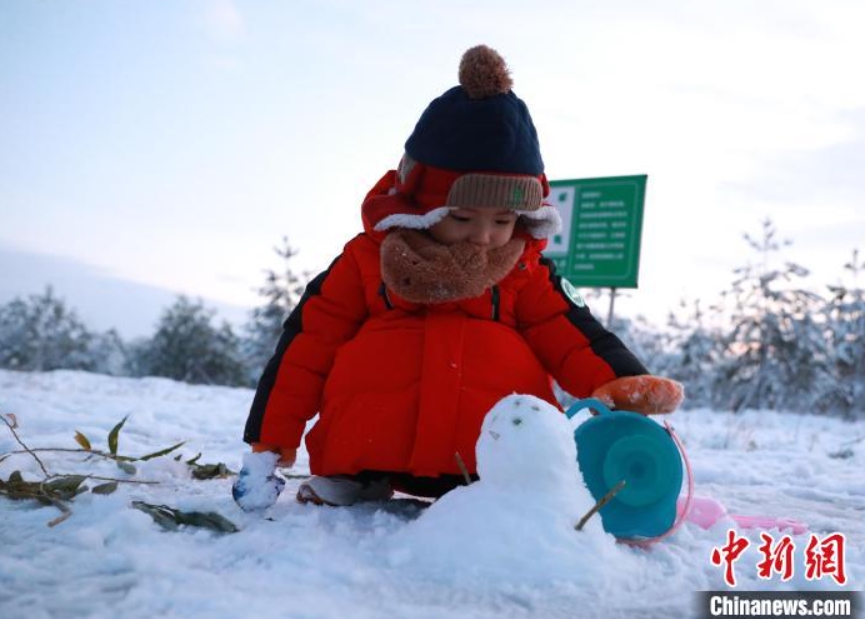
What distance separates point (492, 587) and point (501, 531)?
0.42ft

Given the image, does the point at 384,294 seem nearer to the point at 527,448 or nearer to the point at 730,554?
the point at 527,448

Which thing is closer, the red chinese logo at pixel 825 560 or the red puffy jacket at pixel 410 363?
the red chinese logo at pixel 825 560

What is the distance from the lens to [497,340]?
216 cm

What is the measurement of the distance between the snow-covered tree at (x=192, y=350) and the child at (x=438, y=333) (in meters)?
23.2

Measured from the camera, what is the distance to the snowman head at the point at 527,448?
1.59 m

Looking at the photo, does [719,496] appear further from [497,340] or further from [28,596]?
[28,596]

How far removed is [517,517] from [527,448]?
5.9 inches

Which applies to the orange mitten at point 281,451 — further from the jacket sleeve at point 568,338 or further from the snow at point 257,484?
the jacket sleeve at point 568,338

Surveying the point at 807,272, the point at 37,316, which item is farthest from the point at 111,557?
the point at 37,316

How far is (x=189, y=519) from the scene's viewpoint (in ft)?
5.80

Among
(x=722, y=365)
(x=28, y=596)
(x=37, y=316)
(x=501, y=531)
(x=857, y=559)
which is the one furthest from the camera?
(x=37, y=316)

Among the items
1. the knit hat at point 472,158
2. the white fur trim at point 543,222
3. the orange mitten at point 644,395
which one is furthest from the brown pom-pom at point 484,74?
the orange mitten at point 644,395

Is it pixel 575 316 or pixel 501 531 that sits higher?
pixel 575 316

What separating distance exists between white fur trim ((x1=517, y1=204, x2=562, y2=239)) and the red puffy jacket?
0.14 feet
